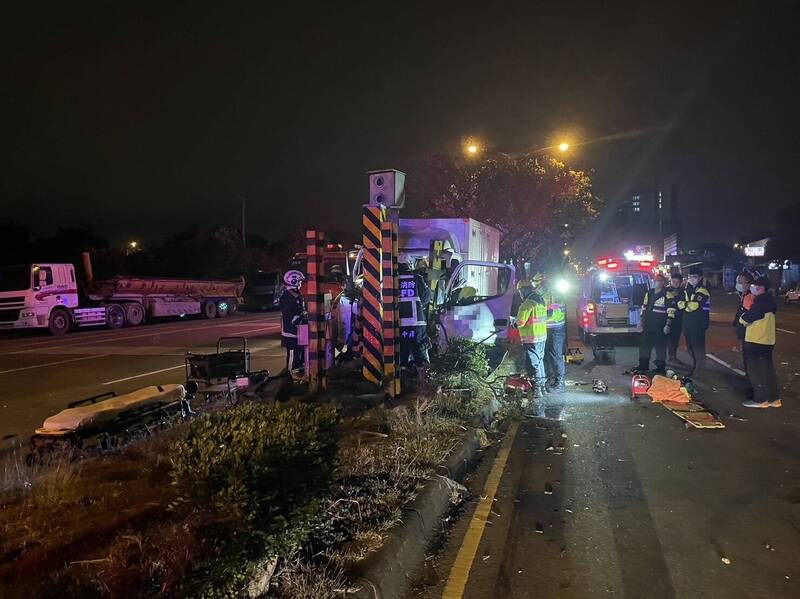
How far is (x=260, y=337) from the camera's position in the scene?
20.2 metres

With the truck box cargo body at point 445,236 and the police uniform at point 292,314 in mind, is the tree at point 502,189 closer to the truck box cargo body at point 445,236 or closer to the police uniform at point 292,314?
the truck box cargo body at point 445,236

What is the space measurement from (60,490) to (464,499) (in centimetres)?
319

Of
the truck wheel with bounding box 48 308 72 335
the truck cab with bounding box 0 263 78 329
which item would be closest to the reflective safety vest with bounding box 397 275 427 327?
the truck cab with bounding box 0 263 78 329

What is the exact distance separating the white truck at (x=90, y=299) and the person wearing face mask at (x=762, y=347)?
23.5m

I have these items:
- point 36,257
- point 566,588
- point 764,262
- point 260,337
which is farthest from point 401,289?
point 764,262

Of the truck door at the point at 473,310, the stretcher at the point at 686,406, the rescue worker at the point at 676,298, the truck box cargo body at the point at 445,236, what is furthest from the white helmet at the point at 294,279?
the rescue worker at the point at 676,298

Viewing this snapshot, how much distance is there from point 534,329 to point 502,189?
20.9 meters

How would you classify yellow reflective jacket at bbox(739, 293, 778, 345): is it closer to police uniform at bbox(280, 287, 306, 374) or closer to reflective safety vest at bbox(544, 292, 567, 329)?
reflective safety vest at bbox(544, 292, 567, 329)

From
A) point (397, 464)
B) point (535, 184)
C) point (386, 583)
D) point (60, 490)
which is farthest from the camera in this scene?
point (535, 184)

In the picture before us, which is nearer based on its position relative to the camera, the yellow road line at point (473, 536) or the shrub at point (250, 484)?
the shrub at point (250, 484)

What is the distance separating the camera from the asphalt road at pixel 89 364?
31.2ft

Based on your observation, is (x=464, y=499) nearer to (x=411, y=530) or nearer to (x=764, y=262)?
(x=411, y=530)

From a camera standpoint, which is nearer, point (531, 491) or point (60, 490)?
point (60, 490)

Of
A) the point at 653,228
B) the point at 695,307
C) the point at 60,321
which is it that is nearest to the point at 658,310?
the point at 695,307
